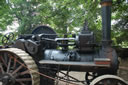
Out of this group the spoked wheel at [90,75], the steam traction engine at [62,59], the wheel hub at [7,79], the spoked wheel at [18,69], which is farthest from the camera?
the spoked wheel at [90,75]

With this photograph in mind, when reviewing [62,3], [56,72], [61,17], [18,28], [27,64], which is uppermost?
[62,3]

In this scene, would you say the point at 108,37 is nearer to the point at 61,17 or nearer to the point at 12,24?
the point at 61,17

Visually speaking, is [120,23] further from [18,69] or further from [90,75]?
[18,69]

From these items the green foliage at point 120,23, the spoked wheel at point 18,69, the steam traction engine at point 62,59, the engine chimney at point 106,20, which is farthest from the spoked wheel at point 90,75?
the green foliage at point 120,23

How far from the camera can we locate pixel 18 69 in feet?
15.0

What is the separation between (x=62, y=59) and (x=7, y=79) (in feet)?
5.78

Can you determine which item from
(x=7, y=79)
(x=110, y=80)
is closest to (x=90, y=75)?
(x=110, y=80)

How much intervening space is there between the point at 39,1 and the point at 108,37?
6.87m

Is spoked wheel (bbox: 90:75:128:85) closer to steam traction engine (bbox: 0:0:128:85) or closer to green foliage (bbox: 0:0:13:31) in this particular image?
steam traction engine (bbox: 0:0:128:85)

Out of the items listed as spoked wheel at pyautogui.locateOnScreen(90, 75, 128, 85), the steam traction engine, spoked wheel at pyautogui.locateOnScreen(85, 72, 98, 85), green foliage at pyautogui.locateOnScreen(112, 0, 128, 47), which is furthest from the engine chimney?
green foliage at pyautogui.locateOnScreen(112, 0, 128, 47)

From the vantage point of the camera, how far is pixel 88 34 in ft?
14.0

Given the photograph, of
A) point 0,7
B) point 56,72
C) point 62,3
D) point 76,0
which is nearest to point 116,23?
point 76,0

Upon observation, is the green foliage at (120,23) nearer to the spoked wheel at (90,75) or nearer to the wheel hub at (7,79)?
the spoked wheel at (90,75)

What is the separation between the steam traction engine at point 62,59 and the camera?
13.3 feet
